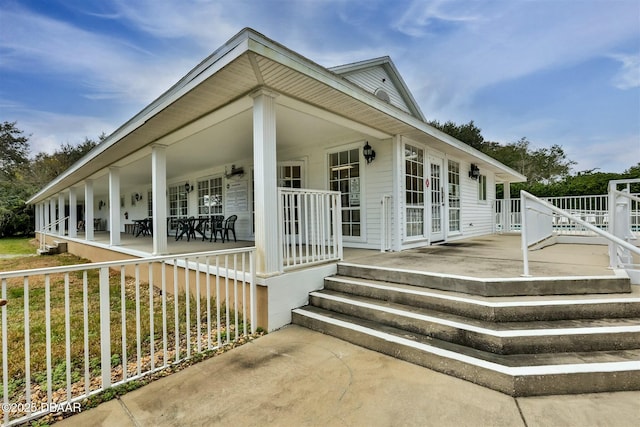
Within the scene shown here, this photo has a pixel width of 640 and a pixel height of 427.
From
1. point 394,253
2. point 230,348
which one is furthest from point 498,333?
point 394,253

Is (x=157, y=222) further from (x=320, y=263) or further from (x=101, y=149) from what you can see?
(x=320, y=263)

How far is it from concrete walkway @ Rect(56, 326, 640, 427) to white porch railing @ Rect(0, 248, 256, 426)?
30 cm

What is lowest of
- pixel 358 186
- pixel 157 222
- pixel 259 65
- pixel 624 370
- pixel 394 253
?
pixel 624 370

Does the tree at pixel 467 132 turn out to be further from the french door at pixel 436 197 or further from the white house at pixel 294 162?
the french door at pixel 436 197

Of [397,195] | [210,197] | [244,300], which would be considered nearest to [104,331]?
[244,300]

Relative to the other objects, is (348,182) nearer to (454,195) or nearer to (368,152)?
(368,152)

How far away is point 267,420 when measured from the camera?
1717 mm

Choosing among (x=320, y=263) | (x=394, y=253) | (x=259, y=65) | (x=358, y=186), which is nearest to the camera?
(x=259, y=65)

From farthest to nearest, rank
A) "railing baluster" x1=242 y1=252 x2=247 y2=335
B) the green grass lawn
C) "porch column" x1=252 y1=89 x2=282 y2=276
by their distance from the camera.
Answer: the green grass lawn < "porch column" x1=252 y1=89 x2=282 y2=276 < "railing baluster" x1=242 y1=252 x2=247 y2=335

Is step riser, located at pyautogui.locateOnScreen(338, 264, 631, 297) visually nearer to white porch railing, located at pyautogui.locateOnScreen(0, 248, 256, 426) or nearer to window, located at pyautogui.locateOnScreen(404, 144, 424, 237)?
white porch railing, located at pyautogui.locateOnScreen(0, 248, 256, 426)

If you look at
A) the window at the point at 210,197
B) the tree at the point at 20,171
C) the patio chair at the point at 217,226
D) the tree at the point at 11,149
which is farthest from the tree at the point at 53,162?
the patio chair at the point at 217,226

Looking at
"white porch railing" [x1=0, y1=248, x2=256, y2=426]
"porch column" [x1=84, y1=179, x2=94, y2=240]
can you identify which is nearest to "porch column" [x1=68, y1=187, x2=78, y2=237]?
"porch column" [x1=84, y1=179, x2=94, y2=240]

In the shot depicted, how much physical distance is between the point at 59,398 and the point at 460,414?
2794mm

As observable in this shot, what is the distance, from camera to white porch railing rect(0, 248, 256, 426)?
186 cm
